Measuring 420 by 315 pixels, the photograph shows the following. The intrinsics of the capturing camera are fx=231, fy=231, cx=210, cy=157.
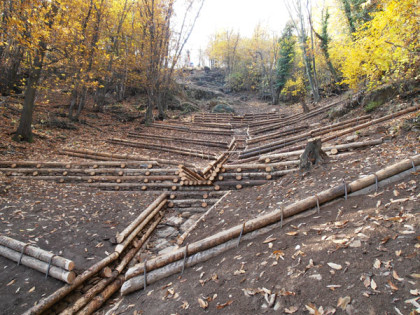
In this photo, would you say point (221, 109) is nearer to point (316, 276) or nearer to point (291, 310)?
point (316, 276)

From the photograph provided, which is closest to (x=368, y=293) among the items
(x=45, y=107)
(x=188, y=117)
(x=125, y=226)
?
(x=125, y=226)

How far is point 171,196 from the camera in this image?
24.5 ft

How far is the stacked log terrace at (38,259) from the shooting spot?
3.80 m

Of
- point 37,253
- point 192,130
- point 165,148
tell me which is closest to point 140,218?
point 37,253

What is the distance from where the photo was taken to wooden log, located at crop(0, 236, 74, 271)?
3850 mm

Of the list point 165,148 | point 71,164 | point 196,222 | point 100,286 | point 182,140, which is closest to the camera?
point 100,286

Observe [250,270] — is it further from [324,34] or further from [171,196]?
[324,34]

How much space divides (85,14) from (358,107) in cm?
1526

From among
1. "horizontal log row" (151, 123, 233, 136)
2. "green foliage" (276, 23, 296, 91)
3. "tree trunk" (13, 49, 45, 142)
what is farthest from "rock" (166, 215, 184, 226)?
"green foliage" (276, 23, 296, 91)

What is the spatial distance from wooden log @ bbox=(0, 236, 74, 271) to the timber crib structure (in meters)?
0.12

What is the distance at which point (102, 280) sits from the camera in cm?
407

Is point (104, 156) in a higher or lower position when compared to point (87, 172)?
higher

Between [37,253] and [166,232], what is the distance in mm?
2772

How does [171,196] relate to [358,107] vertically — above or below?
below
